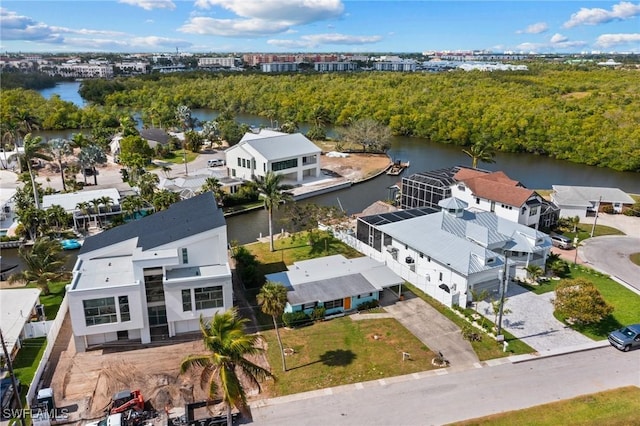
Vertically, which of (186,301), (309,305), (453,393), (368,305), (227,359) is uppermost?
(227,359)

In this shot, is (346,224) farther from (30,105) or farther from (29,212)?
(30,105)

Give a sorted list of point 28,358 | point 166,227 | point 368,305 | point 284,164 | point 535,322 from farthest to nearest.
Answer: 1. point 284,164
2. point 368,305
3. point 166,227
4. point 535,322
5. point 28,358

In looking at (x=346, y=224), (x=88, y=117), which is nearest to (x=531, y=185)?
(x=346, y=224)

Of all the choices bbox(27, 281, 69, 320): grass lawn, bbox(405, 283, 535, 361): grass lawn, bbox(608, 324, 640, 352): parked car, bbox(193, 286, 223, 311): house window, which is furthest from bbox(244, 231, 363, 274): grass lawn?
bbox(608, 324, 640, 352): parked car

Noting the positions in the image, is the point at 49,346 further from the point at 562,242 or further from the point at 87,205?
the point at 562,242

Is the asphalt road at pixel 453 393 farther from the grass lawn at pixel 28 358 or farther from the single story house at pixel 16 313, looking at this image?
the single story house at pixel 16 313

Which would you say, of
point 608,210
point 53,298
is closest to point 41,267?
point 53,298

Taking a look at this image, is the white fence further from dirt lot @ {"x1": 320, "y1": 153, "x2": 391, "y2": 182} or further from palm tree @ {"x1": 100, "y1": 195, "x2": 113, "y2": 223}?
dirt lot @ {"x1": 320, "y1": 153, "x2": 391, "y2": 182}

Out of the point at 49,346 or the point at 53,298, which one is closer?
the point at 49,346
